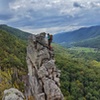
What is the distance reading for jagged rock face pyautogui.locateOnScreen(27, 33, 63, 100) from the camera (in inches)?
1972

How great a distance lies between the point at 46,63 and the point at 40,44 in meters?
5.55

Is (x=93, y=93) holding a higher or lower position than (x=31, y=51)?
lower

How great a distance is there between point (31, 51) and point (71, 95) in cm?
12696

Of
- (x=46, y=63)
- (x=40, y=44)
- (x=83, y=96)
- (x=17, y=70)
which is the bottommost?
(x=83, y=96)

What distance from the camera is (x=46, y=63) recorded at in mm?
53281

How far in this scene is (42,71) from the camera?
171ft

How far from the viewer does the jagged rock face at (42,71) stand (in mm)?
50094

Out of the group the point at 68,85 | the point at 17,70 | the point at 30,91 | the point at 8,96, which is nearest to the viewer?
the point at 8,96

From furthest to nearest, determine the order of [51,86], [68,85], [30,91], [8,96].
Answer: [68,85] → [30,91] → [51,86] → [8,96]

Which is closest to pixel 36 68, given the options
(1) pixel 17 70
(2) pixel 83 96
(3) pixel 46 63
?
(3) pixel 46 63

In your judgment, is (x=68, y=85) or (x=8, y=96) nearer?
(x=8, y=96)

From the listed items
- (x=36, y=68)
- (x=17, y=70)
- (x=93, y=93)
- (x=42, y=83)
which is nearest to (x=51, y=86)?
(x=42, y=83)

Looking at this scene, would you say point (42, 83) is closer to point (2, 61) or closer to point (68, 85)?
point (2, 61)

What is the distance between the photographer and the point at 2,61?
179m
